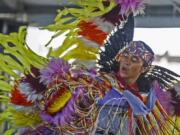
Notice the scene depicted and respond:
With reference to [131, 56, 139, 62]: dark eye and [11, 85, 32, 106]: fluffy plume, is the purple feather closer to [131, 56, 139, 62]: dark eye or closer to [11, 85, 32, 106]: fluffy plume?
[131, 56, 139, 62]: dark eye

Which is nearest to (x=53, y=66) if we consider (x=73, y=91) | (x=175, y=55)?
(x=73, y=91)

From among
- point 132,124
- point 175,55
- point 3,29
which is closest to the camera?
point 132,124

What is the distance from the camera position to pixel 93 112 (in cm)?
70

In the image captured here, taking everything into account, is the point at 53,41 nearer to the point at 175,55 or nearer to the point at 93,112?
the point at 93,112

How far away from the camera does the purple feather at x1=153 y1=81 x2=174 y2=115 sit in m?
0.71

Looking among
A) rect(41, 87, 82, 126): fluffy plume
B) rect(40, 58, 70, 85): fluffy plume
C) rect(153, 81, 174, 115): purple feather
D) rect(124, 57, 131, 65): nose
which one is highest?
rect(124, 57, 131, 65): nose

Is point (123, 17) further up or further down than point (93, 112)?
further up

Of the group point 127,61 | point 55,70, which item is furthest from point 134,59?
point 55,70

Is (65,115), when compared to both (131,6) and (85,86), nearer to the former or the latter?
(85,86)

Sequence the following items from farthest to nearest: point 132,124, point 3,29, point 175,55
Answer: point 3,29 < point 175,55 < point 132,124

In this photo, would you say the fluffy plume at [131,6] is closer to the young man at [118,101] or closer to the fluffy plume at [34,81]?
the young man at [118,101]

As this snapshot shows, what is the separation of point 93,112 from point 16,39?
0.53 ft

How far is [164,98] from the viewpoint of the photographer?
712 mm

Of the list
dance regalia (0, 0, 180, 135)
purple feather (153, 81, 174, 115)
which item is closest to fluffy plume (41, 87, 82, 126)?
dance regalia (0, 0, 180, 135)
